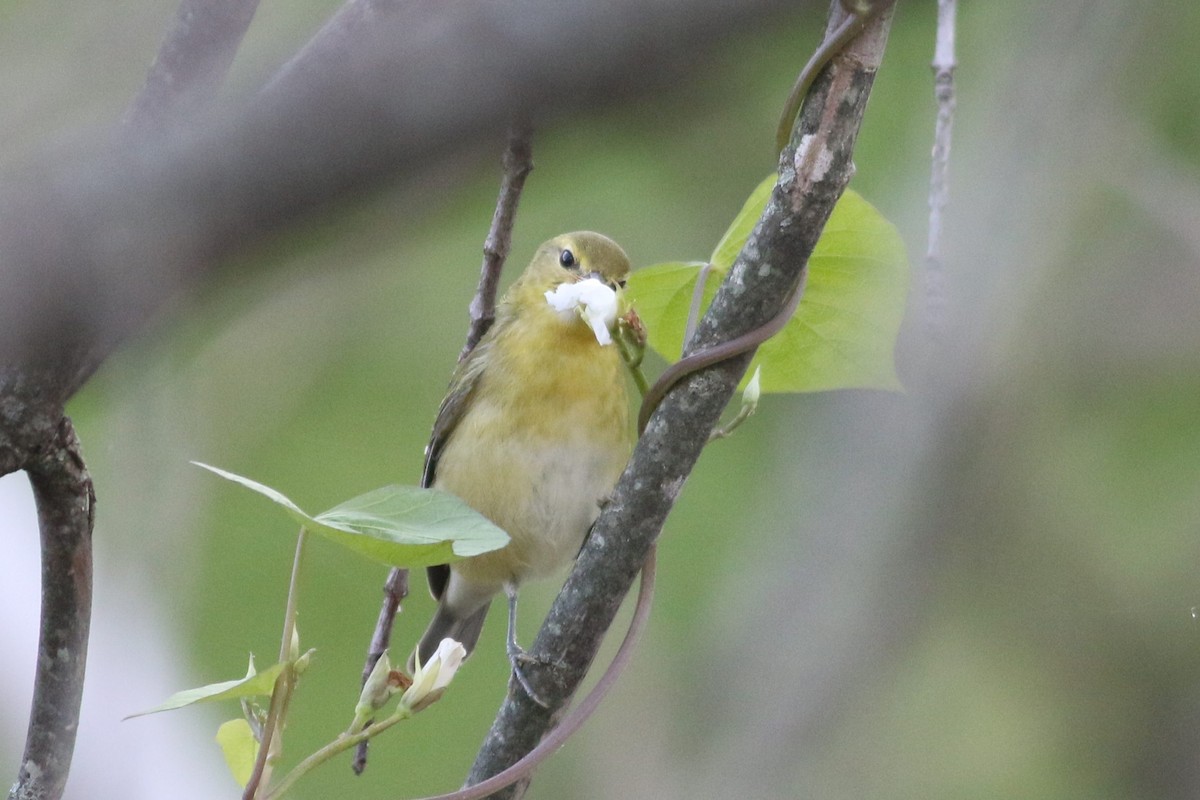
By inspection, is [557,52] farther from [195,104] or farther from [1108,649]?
[1108,649]

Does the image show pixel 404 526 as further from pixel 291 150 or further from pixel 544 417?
pixel 544 417

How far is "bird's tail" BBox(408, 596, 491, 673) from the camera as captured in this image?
390 cm

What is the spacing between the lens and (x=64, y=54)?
141cm

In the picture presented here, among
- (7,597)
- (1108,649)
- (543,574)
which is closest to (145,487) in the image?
(7,597)

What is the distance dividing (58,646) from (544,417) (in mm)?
1618

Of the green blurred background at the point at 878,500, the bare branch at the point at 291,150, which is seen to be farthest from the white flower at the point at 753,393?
the green blurred background at the point at 878,500

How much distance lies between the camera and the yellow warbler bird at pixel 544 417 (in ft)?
10.5

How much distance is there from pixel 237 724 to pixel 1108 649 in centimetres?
451

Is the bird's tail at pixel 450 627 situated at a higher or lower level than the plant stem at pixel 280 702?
lower

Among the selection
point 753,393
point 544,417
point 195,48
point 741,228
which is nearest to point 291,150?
point 195,48

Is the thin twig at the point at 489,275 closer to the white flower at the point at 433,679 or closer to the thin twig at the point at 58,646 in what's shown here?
the white flower at the point at 433,679

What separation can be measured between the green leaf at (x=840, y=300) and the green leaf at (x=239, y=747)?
923mm

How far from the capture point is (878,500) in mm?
4887

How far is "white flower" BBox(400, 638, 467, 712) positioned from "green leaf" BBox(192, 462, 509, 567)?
0.41 ft
